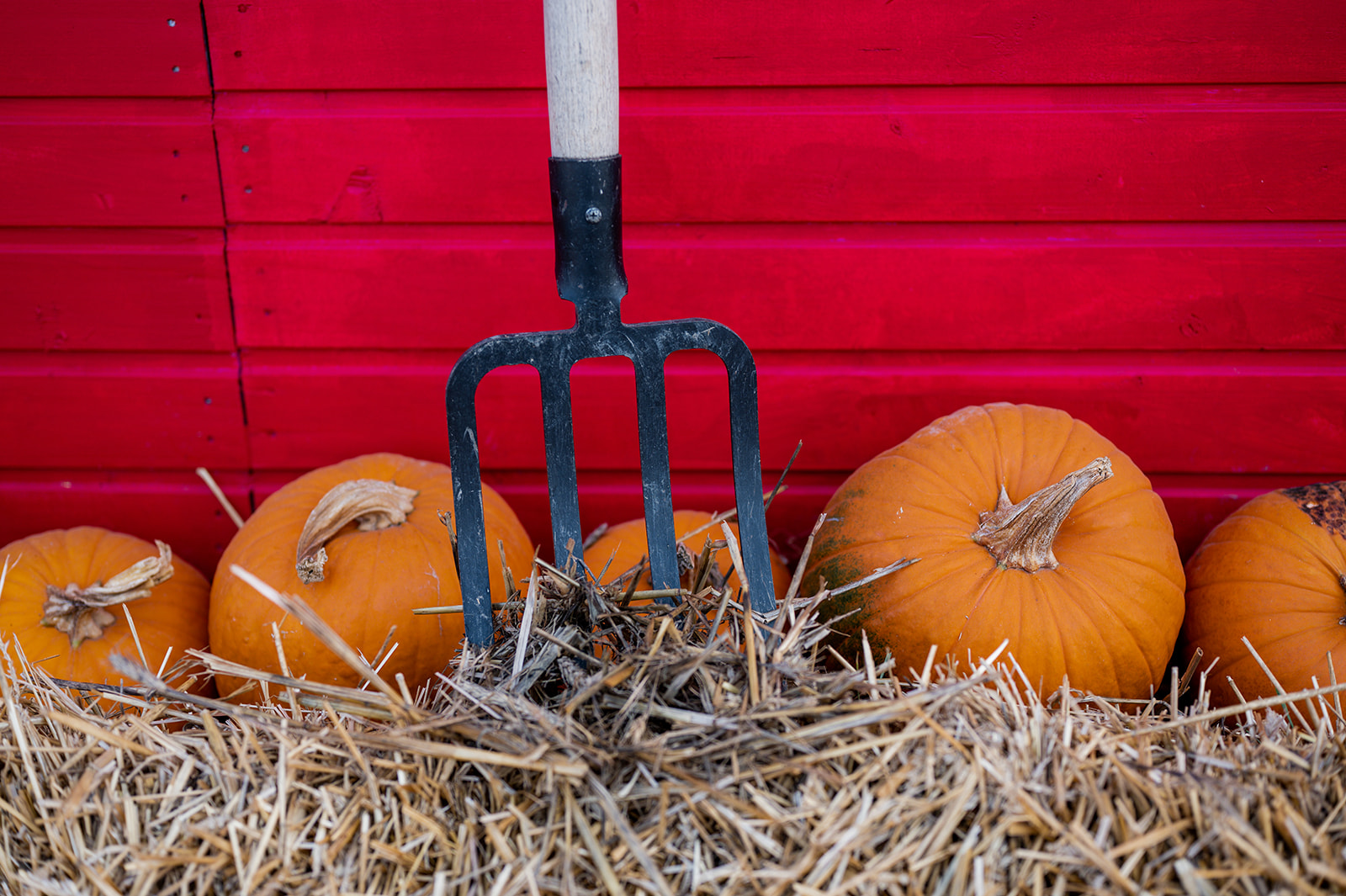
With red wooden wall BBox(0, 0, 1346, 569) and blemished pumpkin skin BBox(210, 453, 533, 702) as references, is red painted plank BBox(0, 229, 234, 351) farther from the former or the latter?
blemished pumpkin skin BBox(210, 453, 533, 702)

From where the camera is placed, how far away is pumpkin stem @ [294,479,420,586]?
1751 mm

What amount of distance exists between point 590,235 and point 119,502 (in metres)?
1.57

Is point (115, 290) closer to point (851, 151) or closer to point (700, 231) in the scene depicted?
point (700, 231)

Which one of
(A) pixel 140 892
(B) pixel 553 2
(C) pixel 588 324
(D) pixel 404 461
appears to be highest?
(B) pixel 553 2

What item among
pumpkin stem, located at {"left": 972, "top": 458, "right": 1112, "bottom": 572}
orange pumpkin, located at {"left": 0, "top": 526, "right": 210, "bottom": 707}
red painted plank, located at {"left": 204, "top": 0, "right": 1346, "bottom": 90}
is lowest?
orange pumpkin, located at {"left": 0, "top": 526, "right": 210, "bottom": 707}

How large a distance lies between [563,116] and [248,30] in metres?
0.97

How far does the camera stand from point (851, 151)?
80.2 inches

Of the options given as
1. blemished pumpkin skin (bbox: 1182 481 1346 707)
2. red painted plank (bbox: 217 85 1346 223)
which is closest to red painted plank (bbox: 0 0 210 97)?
red painted plank (bbox: 217 85 1346 223)

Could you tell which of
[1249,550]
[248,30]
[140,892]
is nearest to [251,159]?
[248,30]

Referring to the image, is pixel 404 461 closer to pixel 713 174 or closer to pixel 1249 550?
pixel 713 174

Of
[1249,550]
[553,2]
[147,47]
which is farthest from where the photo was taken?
[147,47]

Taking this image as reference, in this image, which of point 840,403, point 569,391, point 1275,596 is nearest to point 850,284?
point 840,403

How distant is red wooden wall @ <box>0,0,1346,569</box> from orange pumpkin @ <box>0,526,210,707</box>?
27 centimetres

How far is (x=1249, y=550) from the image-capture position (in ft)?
6.12
